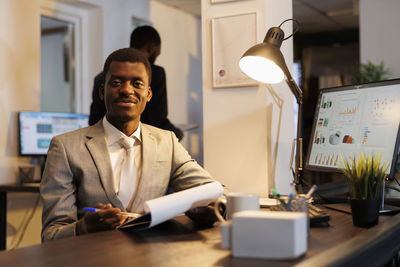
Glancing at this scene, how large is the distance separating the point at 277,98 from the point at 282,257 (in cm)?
162

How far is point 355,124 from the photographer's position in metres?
1.97

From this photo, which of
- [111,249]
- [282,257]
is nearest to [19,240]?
[111,249]

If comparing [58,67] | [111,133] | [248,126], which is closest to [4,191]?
[58,67]

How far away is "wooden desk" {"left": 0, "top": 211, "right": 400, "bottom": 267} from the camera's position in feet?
3.38

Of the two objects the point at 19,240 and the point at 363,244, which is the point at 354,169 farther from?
the point at 19,240

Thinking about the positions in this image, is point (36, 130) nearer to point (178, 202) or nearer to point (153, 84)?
point (153, 84)

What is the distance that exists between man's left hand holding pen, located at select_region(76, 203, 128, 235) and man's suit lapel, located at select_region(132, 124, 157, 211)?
0.60ft

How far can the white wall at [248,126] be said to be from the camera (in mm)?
2502

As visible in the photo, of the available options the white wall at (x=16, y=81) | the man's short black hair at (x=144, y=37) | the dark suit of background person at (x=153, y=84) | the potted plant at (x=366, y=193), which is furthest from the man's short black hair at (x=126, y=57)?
the white wall at (x=16, y=81)

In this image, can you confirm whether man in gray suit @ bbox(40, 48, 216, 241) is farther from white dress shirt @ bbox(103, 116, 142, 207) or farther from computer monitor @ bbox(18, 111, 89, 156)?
computer monitor @ bbox(18, 111, 89, 156)

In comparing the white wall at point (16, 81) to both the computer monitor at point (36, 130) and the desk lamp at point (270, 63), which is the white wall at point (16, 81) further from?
the desk lamp at point (270, 63)

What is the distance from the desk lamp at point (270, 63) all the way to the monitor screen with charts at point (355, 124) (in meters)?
0.10

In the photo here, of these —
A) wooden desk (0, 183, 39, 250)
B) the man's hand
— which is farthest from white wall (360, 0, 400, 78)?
the man's hand

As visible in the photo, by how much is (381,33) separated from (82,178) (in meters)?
5.18
